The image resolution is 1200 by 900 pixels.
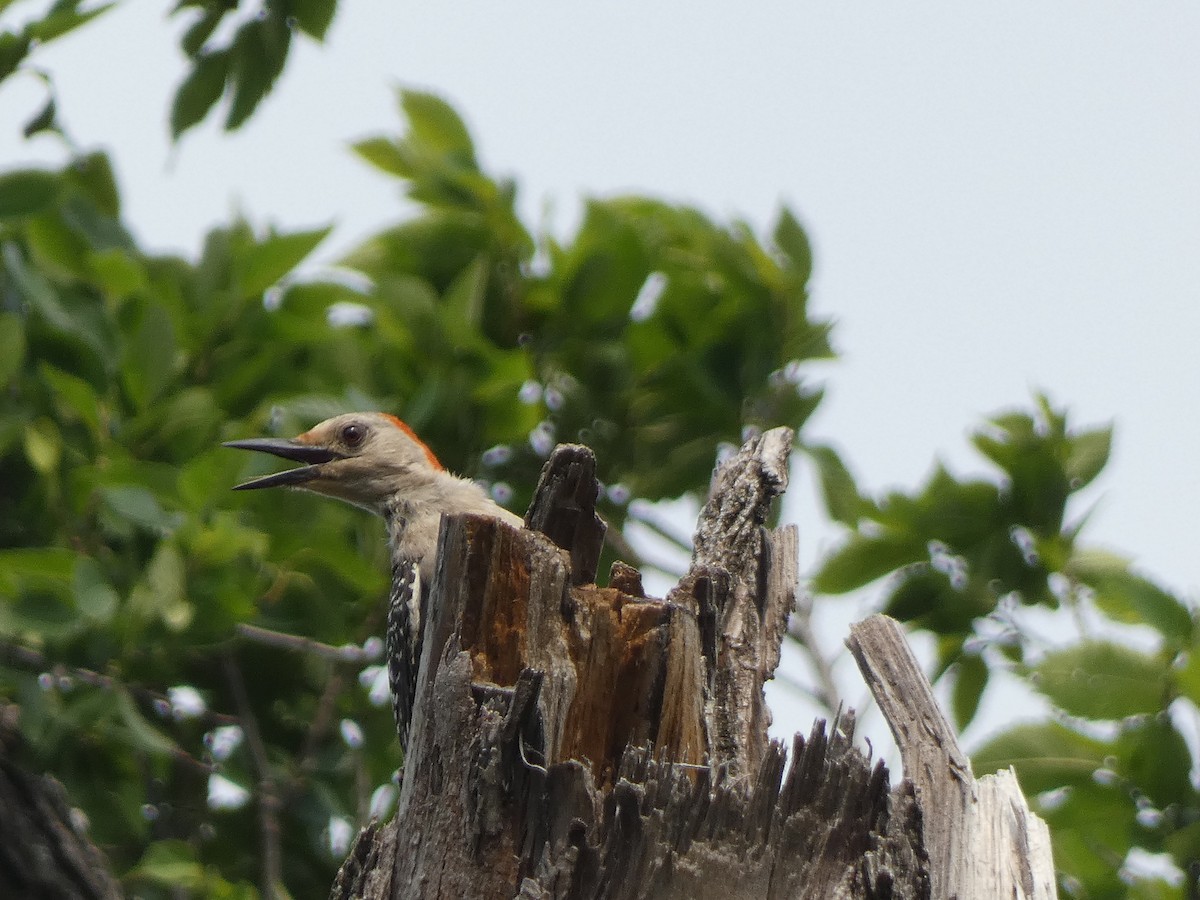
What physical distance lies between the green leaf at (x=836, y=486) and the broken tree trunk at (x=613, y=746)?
2.37 metres

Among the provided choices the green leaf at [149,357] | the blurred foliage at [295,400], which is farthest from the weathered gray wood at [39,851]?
the green leaf at [149,357]

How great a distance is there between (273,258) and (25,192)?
1162mm

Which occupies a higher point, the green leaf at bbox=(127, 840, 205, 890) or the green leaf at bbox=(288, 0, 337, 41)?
the green leaf at bbox=(288, 0, 337, 41)

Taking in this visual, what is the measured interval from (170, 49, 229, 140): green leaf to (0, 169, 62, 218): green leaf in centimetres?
157

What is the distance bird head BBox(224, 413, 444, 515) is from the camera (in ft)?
23.8

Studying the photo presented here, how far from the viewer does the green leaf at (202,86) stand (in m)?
4.88

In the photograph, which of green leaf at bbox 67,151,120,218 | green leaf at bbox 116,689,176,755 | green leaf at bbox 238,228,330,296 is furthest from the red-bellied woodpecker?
green leaf at bbox 67,151,120,218

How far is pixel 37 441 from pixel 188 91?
2.04m

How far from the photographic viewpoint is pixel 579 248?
284 inches

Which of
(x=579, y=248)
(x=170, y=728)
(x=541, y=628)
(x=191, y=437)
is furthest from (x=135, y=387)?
(x=541, y=628)

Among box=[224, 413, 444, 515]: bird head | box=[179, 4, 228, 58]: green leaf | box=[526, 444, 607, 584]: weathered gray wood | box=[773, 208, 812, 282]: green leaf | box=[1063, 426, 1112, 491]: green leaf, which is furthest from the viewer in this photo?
box=[224, 413, 444, 515]: bird head

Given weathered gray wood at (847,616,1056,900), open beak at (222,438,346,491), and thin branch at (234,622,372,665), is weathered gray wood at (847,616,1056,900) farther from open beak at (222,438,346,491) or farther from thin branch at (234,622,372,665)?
open beak at (222,438,346,491)

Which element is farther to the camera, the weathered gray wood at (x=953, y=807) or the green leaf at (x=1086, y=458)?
the green leaf at (x=1086, y=458)

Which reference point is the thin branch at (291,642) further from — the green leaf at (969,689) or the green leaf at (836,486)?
the green leaf at (969,689)
